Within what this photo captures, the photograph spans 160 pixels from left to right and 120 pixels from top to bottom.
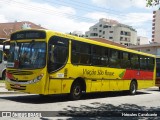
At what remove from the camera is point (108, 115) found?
37.6ft

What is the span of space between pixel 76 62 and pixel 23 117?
6.04 meters

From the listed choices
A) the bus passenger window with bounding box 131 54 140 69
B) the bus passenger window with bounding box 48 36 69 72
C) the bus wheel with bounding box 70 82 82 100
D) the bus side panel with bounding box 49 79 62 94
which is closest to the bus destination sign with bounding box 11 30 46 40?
the bus passenger window with bounding box 48 36 69 72

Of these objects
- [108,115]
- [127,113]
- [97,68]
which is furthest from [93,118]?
[97,68]

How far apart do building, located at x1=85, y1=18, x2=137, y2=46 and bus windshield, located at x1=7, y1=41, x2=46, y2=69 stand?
11328 cm

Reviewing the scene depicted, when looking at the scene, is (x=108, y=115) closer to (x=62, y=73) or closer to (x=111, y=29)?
(x=62, y=73)

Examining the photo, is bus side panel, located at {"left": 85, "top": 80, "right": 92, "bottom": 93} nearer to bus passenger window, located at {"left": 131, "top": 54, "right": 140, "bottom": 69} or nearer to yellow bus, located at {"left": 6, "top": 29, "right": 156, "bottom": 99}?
yellow bus, located at {"left": 6, "top": 29, "right": 156, "bottom": 99}

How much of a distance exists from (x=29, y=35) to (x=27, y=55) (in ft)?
2.95

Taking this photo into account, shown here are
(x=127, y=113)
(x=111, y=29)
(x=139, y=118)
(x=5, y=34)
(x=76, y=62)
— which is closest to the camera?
(x=139, y=118)

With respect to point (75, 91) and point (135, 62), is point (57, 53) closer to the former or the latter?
point (75, 91)

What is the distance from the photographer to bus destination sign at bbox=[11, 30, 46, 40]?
13558mm

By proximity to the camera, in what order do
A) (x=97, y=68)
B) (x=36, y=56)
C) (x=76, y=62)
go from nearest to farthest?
(x=36, y=56) → (x=76, y=62) → (x=97, y=68)

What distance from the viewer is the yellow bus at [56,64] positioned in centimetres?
1335

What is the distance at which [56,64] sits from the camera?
13.9m

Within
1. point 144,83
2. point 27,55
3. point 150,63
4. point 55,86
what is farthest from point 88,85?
point 150,63
